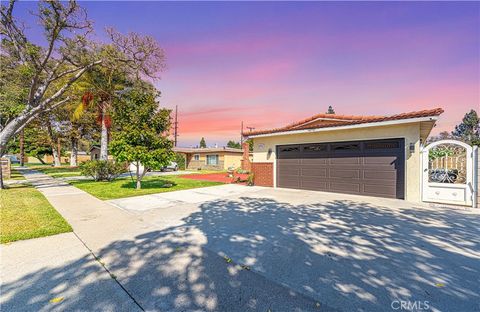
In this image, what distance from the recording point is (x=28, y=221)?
485 cm

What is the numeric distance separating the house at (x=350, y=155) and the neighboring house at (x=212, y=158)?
50.2 ft

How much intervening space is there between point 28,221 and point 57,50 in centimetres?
1002

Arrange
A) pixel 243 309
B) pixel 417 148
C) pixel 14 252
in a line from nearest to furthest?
pixel 243 309
pixel 14 252
pixel 417 148

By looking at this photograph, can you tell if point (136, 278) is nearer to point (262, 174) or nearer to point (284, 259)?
point (284, 259)

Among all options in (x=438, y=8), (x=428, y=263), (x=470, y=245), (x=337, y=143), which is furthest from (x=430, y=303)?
(x=438, y=8)

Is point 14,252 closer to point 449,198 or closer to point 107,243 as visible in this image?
point 107,243

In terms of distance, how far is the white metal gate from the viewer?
21.4 ft

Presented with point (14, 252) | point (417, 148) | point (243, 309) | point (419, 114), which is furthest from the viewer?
point (417, 148)

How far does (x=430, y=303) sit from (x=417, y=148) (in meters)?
6.83

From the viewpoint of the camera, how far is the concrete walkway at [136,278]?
2.19 meters

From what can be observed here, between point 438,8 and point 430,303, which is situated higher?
point 438,8

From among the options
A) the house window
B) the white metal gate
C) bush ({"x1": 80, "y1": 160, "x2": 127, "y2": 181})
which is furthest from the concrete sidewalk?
the house window

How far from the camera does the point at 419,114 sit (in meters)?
6.82

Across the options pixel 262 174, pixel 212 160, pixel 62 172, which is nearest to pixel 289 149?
pixel 262 174
